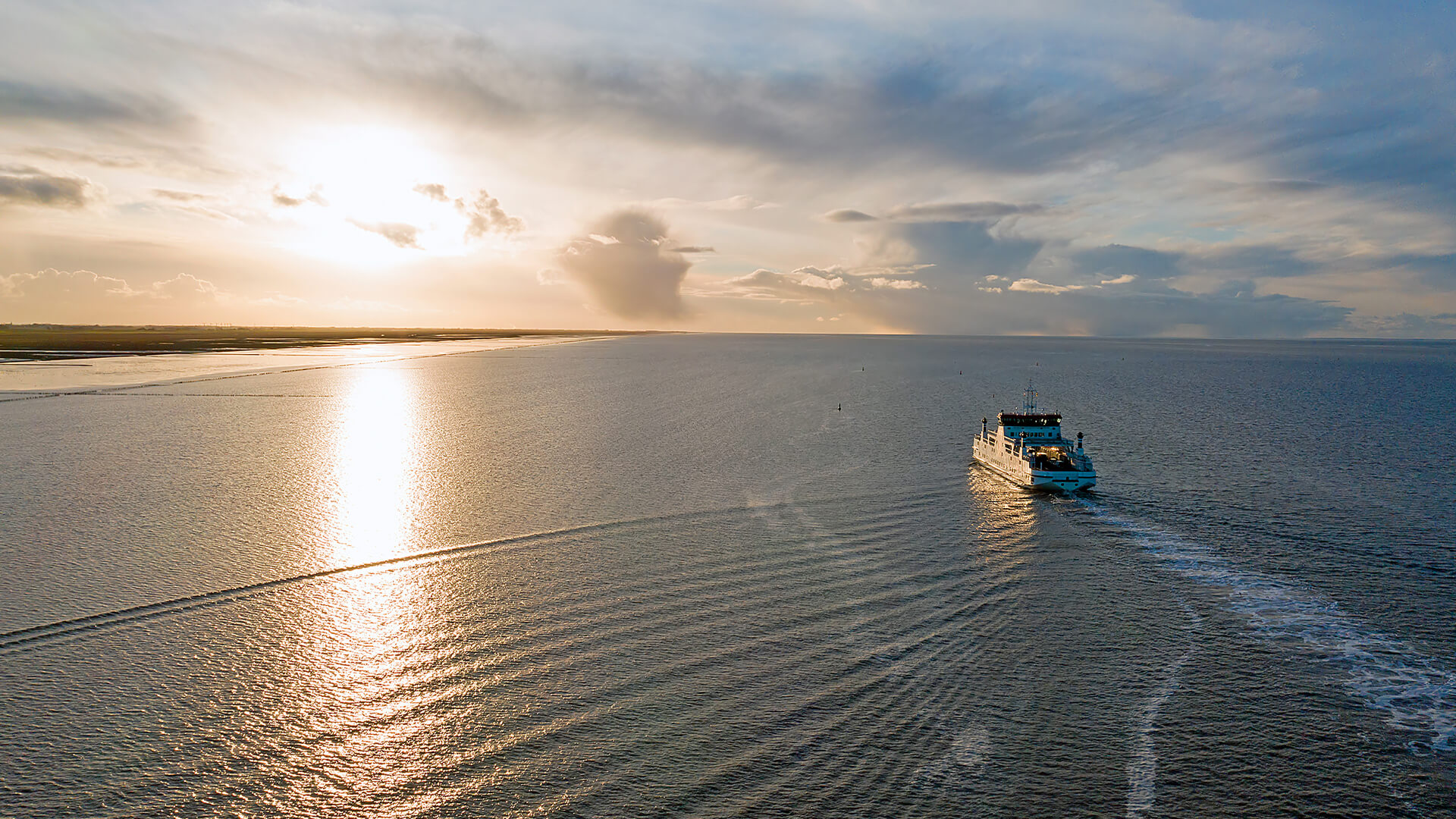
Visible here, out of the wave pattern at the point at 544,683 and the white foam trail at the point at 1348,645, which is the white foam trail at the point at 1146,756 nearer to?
the wave pattern at the point at 544,683

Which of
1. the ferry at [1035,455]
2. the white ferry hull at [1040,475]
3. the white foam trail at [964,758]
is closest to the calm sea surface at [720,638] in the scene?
the white foam trail at [964,758]

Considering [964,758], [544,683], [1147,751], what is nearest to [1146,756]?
[1147,751]

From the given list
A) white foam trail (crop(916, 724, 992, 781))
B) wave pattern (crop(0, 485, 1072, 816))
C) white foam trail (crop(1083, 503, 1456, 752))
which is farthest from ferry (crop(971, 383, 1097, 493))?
white foam trail (crop(916, 724, 992, 781))

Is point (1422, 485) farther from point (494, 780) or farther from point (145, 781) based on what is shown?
point (145, 781)

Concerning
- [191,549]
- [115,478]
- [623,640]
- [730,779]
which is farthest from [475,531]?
[115,478]

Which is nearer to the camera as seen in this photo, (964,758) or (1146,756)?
(964,758)

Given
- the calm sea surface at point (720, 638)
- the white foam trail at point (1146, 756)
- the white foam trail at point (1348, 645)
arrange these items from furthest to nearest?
the white foam trail at point (1348, 645) → the calm sea surface at point (720, 638) → the white foam trail at point (1146, 756)

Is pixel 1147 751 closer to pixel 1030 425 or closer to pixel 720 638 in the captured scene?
pixel 720 638
